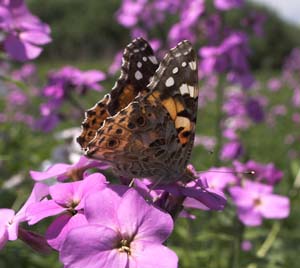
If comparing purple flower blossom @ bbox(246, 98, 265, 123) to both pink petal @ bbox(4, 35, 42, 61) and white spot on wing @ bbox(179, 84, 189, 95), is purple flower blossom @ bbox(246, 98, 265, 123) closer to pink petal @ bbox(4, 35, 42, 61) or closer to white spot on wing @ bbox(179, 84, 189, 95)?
pink petal @ bbox(4, 35, 42, 61)

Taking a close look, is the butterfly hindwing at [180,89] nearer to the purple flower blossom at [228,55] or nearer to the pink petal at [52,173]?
the pink petal at [52,173]

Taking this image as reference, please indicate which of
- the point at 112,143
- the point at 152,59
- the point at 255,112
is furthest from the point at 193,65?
the point at 255,112

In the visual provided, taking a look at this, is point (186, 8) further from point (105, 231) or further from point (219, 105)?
point (105, 231)

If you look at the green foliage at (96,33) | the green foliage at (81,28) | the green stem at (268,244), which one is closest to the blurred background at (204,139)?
the green stem at (268,244)

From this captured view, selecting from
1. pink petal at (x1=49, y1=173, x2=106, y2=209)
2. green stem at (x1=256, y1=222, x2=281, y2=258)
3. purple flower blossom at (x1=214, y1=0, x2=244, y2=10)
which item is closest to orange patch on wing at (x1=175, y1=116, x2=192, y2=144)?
pink petal at (x1=49, y1=173, x2=106, y2=209)

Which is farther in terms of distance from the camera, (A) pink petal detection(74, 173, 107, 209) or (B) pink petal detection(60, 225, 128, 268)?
(A) pink petal detection(74, 173, 107, 209)

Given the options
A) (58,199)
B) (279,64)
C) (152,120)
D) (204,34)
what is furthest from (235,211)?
(279,64)
